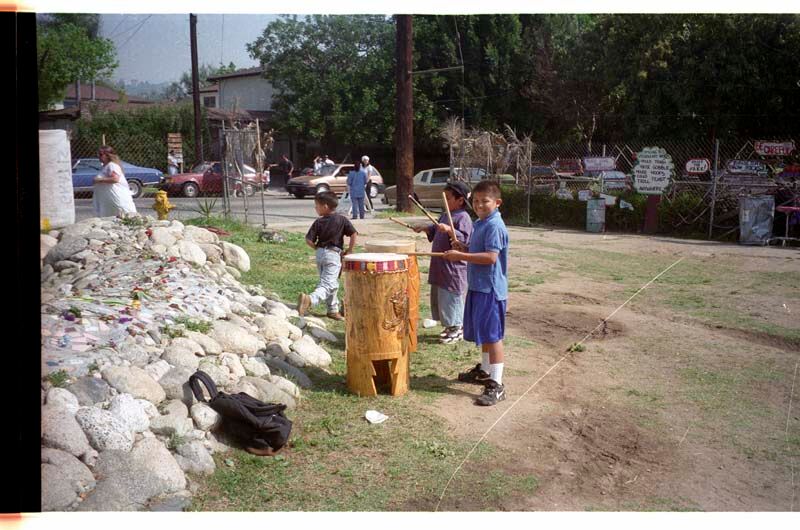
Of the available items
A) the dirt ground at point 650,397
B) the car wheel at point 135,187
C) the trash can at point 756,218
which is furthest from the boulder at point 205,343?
the trash can at point 756,218

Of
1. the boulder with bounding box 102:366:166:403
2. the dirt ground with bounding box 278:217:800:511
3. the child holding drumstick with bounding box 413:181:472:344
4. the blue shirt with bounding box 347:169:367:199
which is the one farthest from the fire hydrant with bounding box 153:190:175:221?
the boulder with bounding box 102:366:166:403

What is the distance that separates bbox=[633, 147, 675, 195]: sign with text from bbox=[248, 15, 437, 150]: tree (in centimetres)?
683

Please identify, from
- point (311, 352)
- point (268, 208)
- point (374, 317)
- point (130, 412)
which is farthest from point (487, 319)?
point (268, 208)

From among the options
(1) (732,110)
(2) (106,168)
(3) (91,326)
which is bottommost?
(3) (91,326)

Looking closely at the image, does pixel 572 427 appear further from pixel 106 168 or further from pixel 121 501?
pixel 106 168

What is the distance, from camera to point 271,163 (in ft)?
36.2

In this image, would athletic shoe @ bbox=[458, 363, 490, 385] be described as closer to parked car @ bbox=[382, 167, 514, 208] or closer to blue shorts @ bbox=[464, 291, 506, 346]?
blue shorts @ bbox=[464, 291, 506, 346]

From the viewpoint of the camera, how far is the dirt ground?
12.8 ft

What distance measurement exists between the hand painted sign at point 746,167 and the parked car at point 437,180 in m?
4.94

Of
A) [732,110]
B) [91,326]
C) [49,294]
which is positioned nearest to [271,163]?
[49,294]

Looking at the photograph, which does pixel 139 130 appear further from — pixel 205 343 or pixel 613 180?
pixel 613 180

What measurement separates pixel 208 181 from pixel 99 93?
4.80 meters

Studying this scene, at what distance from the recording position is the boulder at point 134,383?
13.8ft

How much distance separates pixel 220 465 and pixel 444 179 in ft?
50.5
